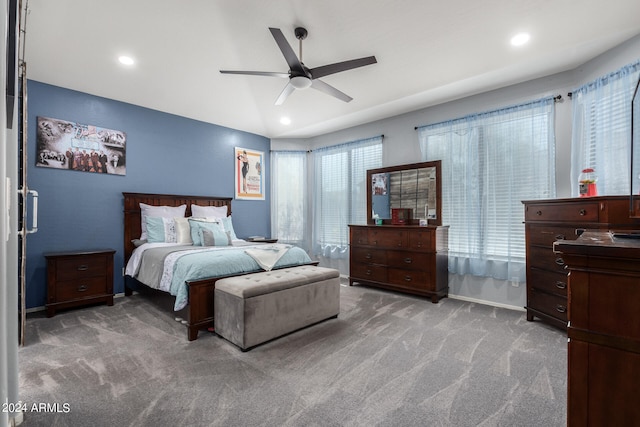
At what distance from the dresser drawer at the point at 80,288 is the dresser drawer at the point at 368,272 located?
11.0 ft

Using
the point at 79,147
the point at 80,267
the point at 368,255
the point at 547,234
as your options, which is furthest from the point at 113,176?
the point at 547,234

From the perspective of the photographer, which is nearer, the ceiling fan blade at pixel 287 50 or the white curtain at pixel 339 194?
the ceiling fan blade at pixel 287 50

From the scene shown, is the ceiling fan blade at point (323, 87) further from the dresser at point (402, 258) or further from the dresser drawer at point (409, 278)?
the dresser drawer at point (409, 278)

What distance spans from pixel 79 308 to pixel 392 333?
142 inches

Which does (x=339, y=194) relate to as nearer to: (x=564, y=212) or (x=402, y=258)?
(x=402, y=258)

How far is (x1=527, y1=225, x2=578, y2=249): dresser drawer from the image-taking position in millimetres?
2744

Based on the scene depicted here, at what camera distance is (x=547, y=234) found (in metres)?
2.95

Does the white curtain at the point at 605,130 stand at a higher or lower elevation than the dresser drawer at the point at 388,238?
higher

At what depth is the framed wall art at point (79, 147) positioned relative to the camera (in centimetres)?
365

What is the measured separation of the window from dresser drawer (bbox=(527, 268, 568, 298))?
2544 millimetres

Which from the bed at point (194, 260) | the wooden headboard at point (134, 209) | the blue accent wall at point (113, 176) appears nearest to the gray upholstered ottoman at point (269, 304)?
the bed at point (194, 260)

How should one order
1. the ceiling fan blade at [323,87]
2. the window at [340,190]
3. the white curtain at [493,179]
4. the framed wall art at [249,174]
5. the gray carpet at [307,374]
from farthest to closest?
the framed wall art at [249,174], the window at [340,190], the white curtain at [493,179], the ceiling fan blade at [323,87], the gray carpet at [307,374]

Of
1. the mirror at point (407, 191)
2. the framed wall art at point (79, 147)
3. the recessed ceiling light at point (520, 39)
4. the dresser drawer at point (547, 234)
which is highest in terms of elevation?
the recessed ceiling light at point (520, 39)

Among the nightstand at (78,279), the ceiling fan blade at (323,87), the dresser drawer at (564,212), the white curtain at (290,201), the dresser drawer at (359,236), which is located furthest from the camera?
the white curtain at (290,201)
